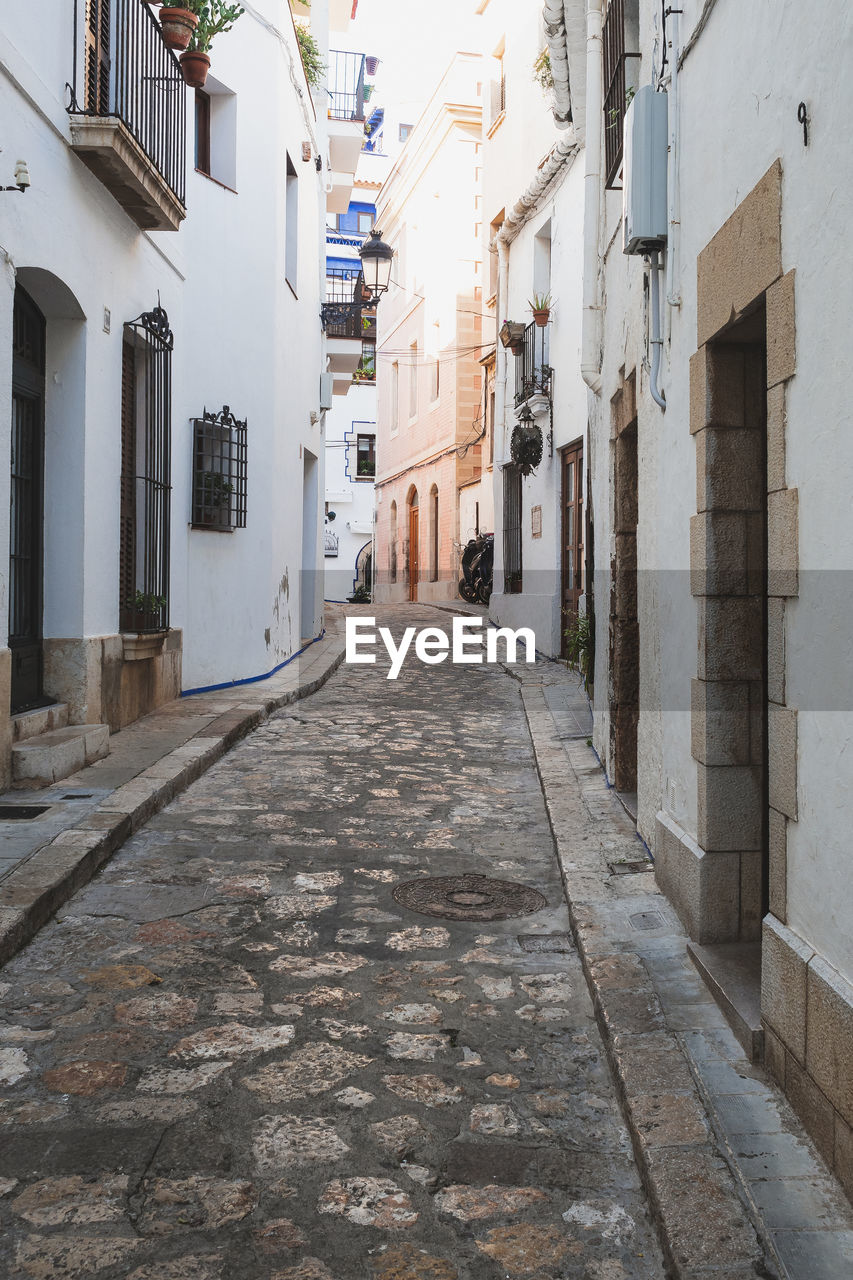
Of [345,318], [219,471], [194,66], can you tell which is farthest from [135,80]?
[345,318]

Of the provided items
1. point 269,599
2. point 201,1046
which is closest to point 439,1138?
point 201,1046

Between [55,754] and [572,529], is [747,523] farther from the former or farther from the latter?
[572,529]

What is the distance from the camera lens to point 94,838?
17.0 feet

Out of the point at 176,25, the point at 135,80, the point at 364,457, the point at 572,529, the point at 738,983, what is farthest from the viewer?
the point at 364,457

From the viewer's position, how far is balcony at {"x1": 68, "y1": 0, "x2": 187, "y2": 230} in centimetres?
668

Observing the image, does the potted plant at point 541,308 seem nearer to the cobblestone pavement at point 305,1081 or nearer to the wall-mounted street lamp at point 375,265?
the wall-mounted street lamp at point 375,265

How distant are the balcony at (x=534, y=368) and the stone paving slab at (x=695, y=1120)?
1028 cm

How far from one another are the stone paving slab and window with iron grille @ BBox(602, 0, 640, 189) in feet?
13.8

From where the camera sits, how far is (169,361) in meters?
9.12

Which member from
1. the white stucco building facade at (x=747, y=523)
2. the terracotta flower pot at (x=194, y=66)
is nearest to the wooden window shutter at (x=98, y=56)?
the terracotta flower pot at (x=194, y=66)

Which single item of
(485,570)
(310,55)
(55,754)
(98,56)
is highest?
(310,55)

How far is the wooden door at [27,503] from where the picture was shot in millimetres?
6699

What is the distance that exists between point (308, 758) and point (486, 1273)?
579 cm
